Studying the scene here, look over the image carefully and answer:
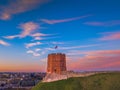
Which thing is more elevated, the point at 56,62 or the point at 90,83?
the point at 56,62

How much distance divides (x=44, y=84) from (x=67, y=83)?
555 centimetres

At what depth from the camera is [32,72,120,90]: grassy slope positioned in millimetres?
53678

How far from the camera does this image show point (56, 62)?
9688 cm

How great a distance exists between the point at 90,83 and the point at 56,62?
41727 mm

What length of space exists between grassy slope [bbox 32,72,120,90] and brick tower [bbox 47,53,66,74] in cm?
3414

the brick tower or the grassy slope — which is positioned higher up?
the brick tower

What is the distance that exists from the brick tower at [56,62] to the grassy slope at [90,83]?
34.1 meters

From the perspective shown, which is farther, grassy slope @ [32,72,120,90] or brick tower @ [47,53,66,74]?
brick tower @ [47,53,66,74]

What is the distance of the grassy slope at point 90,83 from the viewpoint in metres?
53.7

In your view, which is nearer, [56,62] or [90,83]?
[90,83]

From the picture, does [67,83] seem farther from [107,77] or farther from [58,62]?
[58,62]

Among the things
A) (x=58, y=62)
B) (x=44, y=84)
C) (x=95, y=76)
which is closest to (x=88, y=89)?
(x=95, y=76)

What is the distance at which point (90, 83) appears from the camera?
55688 millimetres

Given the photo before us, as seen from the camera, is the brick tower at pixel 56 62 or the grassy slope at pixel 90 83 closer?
the grassy slope at pixel 90 83
